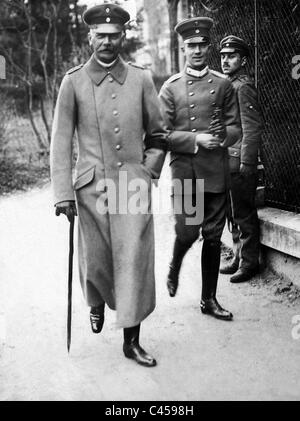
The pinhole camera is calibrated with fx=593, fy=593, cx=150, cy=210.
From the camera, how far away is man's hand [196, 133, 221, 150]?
14.5 feet

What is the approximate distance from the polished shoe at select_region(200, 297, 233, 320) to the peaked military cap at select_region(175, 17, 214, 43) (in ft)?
6.56

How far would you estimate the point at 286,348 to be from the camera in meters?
4.08

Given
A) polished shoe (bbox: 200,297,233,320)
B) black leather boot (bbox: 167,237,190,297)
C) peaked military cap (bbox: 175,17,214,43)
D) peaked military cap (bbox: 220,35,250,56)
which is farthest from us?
peaked military cap (bbox: 220,35,250,56)

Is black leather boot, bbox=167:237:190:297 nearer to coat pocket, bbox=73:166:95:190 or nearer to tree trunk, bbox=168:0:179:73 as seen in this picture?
coat pocket, bbox=73:166:95:190

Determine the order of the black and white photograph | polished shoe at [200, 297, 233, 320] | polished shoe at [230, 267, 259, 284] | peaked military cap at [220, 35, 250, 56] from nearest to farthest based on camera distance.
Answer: the black and white photograph < polished shoe at [200, 297, 233, 320] < peaked military cap at [220, 35, 250, 56] < polished shoe at [230, 267, 259, 284]

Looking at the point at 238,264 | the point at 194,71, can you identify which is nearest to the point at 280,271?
the point at 238,264

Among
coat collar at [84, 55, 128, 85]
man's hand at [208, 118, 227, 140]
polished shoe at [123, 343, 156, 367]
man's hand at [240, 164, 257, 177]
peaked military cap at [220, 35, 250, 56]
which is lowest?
polished shoe at [123, 343, 156, 367]

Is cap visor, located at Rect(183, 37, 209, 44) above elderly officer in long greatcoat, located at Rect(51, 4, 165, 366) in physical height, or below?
above

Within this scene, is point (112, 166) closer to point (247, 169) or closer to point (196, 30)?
point (196, 30)

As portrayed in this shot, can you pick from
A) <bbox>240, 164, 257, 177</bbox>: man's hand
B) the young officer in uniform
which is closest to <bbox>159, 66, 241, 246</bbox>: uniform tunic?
the young officer in uniform

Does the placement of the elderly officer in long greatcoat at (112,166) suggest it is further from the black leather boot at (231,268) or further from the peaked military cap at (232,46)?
the black leather boot at (231,268)

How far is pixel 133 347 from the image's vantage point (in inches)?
156

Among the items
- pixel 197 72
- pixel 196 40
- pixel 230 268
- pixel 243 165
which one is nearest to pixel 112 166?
pixel 197 72
